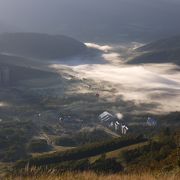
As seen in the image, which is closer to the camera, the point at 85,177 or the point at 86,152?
the point at 85,177

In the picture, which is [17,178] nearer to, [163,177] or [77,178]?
[77,178]

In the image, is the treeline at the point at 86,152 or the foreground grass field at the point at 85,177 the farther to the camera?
the treeline at the point at 86,152

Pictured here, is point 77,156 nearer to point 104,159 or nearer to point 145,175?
point 104,159

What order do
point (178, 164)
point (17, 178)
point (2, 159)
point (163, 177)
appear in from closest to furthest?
point (17, 178) < point (163, 177) < point (178, 164) < point (2, 159)

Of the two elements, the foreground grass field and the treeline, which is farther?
the treeline

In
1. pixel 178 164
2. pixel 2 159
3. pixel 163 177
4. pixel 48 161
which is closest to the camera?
pixel 163 177

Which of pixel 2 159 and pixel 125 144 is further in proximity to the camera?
pixel 2 159

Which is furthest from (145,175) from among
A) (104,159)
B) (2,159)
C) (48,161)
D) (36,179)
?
(2,159)

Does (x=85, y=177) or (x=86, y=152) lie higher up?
(x=85, y=177)

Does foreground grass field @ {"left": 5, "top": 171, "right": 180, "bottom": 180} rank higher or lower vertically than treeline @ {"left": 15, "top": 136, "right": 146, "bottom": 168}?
higher

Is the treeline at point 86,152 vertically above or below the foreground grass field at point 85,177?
below
